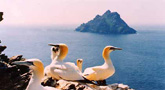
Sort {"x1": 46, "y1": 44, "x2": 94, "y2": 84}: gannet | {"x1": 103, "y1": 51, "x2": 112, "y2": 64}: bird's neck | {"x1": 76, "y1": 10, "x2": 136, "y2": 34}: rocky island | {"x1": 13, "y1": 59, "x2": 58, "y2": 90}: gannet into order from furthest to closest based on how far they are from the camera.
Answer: {"x1": 76, "y1": 10, "x2": 136, "y2": 34}: rocky island
{"x1": 103, "y1": 51, "x2": 112, "y2": 64}: bird's neck
{"x1": 46, "y1": 44, "x2": 94, "y2": 84}: gannet
{"x1": 13, "y1": 59, "x2": 58, "y2": 90}: gannet

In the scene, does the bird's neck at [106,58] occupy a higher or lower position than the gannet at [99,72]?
higher

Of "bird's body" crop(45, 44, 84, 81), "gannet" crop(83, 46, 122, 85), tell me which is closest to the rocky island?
"gannet" crop(83, 46, 122, 85)

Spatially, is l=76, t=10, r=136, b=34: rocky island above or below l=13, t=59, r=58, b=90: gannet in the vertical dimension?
above

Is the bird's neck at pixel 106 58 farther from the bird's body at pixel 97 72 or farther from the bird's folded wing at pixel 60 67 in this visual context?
the bird's folded wing at pixel 60 67

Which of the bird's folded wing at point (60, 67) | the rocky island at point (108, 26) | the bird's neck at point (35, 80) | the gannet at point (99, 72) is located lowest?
the gannet at point (99, 72)

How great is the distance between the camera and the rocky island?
139375 millimetres

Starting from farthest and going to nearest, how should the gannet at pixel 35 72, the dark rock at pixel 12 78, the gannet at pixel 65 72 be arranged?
the gannet at pixel 65 72
the dark rock at pixel 12 78
the gannet at pixel 35 72

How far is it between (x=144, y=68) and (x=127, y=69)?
188 inches

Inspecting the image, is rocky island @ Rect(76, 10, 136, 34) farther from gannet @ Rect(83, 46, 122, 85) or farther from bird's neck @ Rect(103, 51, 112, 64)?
gannet @ Rect(83, 46, 122, 85)

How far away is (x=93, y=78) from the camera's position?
7.47 metres

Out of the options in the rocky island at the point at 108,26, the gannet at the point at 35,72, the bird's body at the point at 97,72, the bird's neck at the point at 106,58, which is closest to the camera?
the gannet at the point at 35,72

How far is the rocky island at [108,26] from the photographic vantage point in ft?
457

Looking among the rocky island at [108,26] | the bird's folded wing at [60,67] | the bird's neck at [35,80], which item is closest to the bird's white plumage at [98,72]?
the bird's folded wing at [60,67]

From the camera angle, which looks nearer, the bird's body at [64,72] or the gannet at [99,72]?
the bird's body at [64,72]
